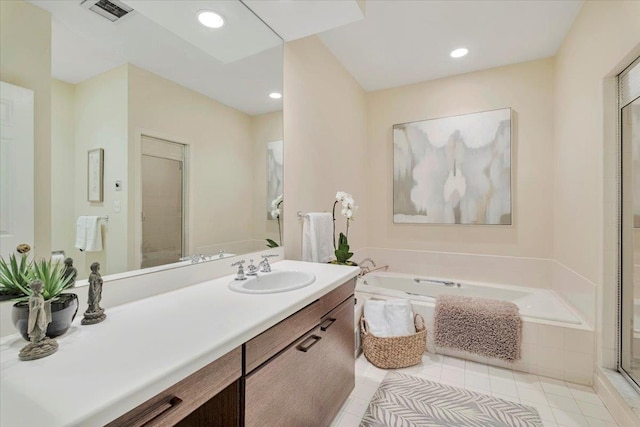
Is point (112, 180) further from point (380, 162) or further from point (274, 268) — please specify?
point (380, 162)

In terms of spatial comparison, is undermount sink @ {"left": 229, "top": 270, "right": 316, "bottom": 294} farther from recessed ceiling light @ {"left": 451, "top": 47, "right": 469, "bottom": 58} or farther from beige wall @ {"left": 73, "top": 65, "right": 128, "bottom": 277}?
recessed ceiling light @ {"left": 451, "top": 47, "right": 469, "bottom": 58}

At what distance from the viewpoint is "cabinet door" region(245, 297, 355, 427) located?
987 millimetres

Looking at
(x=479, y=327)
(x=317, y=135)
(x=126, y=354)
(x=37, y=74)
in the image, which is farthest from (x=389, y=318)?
(x=37, y=74)

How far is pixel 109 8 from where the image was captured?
113 cm

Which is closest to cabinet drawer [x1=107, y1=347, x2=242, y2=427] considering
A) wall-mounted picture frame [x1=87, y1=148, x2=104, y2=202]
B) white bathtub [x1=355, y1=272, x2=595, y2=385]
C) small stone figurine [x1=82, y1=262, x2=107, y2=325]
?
small stone figurine [x1=82, y1=262, x2=107, y2=325]

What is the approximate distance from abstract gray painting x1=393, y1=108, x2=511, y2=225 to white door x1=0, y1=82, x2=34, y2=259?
3011 mm

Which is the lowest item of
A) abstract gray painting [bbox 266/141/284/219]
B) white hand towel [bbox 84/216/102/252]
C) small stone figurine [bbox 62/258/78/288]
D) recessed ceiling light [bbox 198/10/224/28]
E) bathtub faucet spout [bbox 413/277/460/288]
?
bathtub faucet spout [bbox 413/277/460/288]

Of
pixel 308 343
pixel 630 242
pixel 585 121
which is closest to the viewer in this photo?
pixel 308 343

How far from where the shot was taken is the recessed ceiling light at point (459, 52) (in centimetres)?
257

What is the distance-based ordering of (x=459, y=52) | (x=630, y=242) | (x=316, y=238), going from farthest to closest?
1. (x=459, y=52)
2. (x=316, y=238)
3. (x=630, y=242)

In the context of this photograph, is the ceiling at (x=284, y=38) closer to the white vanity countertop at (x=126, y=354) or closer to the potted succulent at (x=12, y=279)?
the potted succulent at (x=12, y=279)

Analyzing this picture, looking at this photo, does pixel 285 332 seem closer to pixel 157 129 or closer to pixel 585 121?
pixel 157 129

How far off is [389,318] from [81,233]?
2.06 metres

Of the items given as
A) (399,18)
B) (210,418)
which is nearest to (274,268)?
(210,418)
